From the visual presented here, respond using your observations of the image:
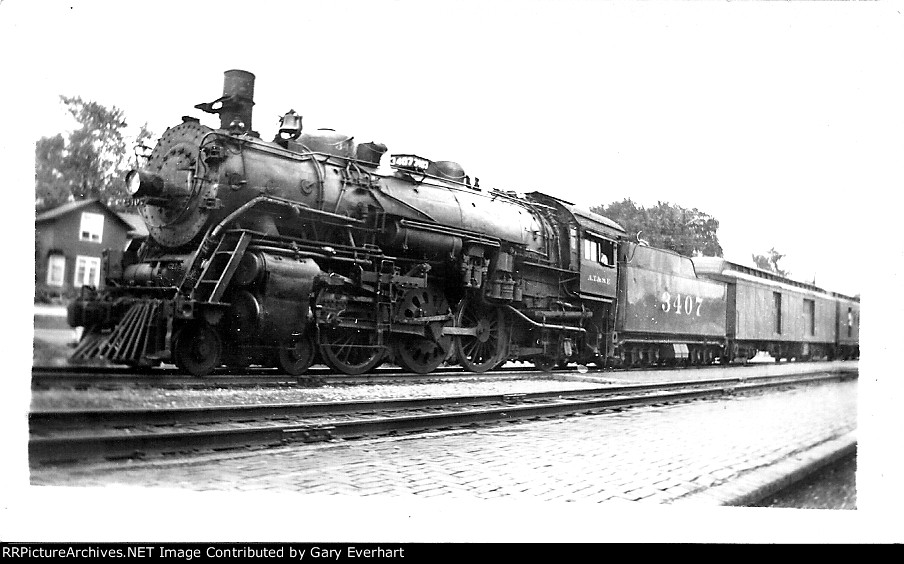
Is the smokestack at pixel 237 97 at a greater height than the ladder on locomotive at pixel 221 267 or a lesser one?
greater

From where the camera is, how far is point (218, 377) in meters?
4.27

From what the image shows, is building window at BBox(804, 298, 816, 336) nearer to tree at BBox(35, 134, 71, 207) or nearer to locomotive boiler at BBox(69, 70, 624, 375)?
locomotive boiler at BBox(69, 70, 624, 375)

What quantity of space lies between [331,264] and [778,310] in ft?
19.5

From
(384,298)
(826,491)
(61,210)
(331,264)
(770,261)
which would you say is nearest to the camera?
(61,210)

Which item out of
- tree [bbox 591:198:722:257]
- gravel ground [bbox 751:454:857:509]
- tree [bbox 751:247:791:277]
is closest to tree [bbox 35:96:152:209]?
tree [bbox 591:198:722:257]

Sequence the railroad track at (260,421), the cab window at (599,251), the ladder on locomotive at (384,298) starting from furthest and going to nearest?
the cab window at (599,251)
the ladder on locomotive at (384,298)
the railroad track at (260,421)

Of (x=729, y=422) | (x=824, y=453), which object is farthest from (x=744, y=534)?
(x=729, y=422)

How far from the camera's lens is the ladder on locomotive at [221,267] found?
4012 mm

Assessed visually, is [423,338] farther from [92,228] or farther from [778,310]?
[778,310]

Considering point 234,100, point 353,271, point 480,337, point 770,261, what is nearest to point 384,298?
point 353,271

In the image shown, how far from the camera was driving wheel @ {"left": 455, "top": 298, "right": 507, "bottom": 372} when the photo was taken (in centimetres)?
618

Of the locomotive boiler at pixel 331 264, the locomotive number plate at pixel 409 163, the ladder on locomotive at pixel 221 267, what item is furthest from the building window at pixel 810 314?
the ladder on locomotive at pixel 221 267

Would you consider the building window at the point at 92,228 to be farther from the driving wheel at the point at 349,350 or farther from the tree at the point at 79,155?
the driving wheel at the point at 349,350

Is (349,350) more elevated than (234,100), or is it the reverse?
(234,100)
